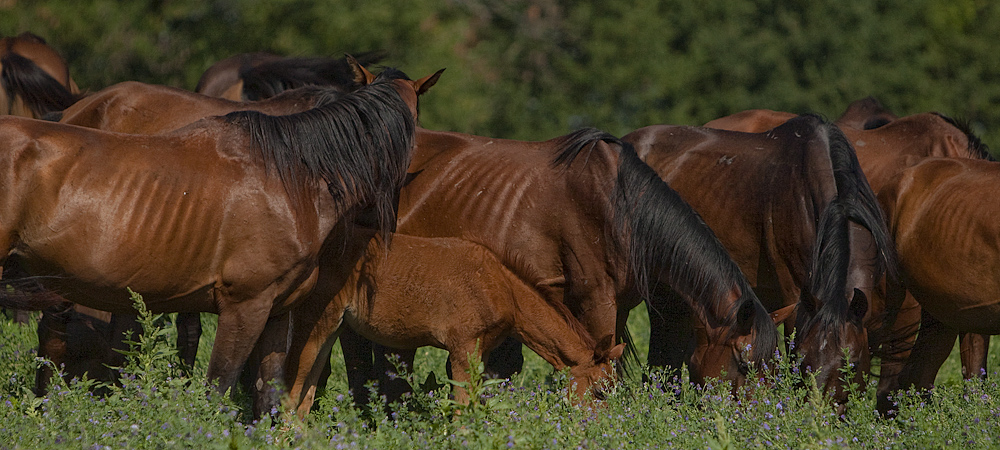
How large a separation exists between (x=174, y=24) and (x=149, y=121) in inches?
471

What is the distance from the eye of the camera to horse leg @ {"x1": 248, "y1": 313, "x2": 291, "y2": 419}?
17.5 feet

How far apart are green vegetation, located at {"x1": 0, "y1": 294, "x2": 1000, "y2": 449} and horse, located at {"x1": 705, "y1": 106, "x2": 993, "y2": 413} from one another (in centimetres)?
125

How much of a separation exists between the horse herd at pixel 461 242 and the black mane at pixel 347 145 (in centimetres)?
1

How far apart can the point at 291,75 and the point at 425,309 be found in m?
3.64

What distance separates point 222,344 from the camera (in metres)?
5.02

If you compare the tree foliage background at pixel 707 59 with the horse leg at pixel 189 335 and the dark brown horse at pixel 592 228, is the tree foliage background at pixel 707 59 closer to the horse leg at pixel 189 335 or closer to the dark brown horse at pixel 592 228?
the horse leg at pixel 189 335

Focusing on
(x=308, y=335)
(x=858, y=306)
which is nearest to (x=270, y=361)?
(x=308, y=335)

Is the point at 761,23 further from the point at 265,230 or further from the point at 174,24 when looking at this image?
the point at 265,230

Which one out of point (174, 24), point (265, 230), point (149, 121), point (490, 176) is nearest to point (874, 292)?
point (490, 176)

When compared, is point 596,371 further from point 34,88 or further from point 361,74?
point 34,88

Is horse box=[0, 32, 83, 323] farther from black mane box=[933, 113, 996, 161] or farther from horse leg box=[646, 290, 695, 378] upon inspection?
black mane box=[933, 113, 996, 161]

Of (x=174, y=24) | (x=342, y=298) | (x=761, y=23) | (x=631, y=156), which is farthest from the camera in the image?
(x=761, y=23)

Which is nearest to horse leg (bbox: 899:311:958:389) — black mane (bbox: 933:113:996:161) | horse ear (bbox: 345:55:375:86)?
black mane (bbox: 933:113:996:161)

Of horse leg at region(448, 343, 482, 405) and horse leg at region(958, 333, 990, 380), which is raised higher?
horse leg at region(448, 343, 482, 405)
